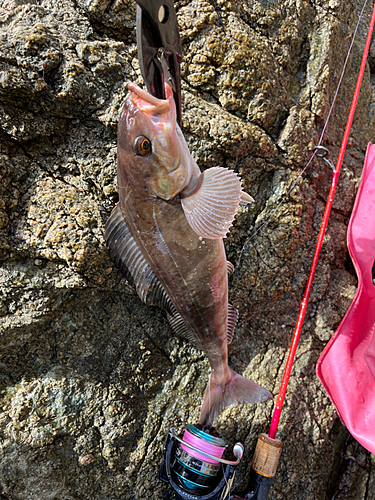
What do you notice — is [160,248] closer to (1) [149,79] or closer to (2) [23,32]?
(1) [149,79]

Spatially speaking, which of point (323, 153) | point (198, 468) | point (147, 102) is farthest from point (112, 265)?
point (323, 153)

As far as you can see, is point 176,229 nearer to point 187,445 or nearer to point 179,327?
point 179,327

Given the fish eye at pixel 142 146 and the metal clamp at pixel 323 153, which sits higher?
the fish eye at pixel 142 146

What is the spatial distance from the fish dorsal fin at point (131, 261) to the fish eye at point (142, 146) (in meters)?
0.44

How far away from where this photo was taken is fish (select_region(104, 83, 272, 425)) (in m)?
2.00

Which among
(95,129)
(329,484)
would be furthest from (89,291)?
(329,484)

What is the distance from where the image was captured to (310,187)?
3264 mm

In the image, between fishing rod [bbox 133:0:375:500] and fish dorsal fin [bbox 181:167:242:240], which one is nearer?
fishing rod [bbox 133:0:375:500]

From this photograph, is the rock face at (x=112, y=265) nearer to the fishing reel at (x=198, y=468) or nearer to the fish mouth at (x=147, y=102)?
the fishing reel at (x=198, y=468)

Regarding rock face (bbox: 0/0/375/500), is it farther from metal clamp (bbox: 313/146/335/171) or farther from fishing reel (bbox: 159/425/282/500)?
fishing reel (bbox: 159/425/282/500)

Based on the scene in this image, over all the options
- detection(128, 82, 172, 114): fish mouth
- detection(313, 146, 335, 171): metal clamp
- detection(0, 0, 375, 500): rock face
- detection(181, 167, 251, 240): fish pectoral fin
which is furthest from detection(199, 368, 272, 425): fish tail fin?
detection(313, 146, 335, 171): metal clamp

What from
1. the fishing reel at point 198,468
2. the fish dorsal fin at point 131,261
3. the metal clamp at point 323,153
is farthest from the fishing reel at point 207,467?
the metal clamp at point 323,153

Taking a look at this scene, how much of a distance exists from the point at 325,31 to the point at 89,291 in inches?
135

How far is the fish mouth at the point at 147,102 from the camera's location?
6.23 ft
